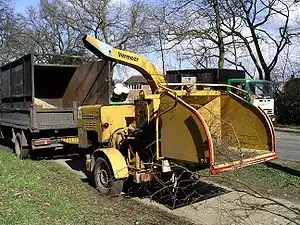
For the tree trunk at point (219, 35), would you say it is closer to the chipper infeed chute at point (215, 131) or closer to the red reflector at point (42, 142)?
the red reflector at point (42, 142)

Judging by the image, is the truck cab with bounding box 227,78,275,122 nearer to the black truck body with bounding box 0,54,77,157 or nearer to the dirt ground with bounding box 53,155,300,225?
the black truck body with bounding box 0,54,77,157

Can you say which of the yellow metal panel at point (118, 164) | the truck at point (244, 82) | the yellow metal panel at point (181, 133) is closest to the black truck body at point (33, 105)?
the yellow metal panel at point (118, 164)

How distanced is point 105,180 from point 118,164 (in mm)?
515

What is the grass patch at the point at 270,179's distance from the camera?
Answer: 306 inches

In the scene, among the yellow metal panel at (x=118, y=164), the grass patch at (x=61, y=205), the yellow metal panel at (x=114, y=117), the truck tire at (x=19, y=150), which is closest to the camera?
the grass patch at (x=61, y=205)

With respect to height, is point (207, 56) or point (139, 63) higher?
point (207, 56)

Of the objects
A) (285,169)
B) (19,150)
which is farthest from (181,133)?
(19,150)

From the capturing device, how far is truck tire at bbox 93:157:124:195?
297 inches

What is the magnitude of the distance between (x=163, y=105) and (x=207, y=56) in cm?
2349

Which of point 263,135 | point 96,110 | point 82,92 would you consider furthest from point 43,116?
point 263,135

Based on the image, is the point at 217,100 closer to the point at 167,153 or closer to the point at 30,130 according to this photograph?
the point at 167,153

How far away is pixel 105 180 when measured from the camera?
25.8 ft

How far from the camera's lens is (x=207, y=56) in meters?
29.7

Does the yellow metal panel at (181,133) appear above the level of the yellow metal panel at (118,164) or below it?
above
